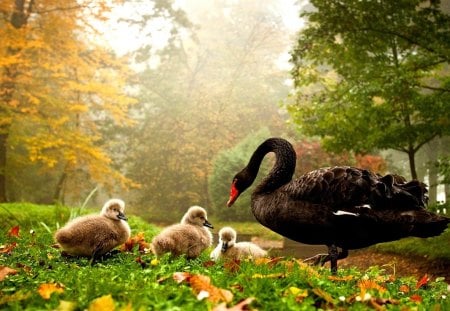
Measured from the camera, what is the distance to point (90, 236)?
14.0ft

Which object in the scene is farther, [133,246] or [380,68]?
[380,68]

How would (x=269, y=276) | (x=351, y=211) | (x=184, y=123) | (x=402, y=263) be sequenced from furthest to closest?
(x=184, y=123) < (x=402, y=263) < (x=351, y=211) < (x=269, y=276)

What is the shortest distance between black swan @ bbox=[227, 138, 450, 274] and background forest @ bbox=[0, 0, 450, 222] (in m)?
4.14

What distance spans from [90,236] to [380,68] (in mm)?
6854

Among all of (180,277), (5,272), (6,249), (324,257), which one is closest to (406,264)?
(324,257)

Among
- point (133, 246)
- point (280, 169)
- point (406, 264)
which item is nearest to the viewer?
point (280, 169)

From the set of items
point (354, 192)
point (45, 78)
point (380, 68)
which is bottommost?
point (354, 192)

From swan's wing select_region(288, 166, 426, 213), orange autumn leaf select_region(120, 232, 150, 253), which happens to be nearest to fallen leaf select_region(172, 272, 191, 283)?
swan's wing select_region(288, 166, 426, 213)

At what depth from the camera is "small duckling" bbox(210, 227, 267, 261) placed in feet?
16.7

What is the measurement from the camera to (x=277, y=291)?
8.78 ft

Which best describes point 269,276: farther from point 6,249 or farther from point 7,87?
point 7,87

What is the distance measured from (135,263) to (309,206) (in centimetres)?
171

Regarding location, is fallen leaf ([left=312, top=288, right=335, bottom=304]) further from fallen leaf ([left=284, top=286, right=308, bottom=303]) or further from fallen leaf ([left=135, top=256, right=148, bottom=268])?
fallen leaf ([left=135, top=256, right=148, bottom=268])

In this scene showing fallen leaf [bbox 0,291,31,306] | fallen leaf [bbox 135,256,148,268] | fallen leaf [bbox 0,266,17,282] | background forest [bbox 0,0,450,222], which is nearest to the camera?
fallen leaf [bbox 0,291,31,306]
